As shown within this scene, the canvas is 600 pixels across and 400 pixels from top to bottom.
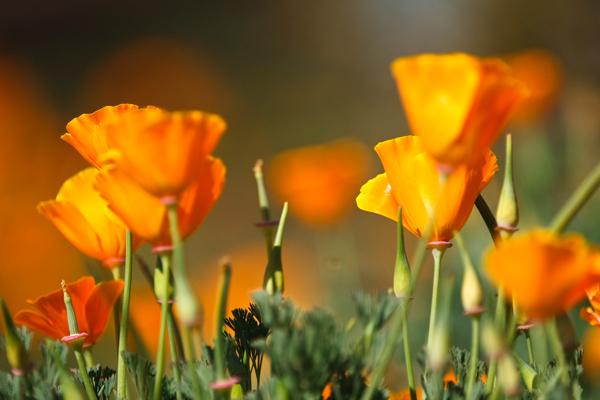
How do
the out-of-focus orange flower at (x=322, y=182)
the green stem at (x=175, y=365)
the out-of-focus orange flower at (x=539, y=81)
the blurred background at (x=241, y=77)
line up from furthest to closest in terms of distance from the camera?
the blurred background at (x=241, y=77)
the out-of-focus orange flower at (x=539, y=81)
the out-of-focus orange flower at (x=322, y=182)
the green stem at (x=175, y=365)

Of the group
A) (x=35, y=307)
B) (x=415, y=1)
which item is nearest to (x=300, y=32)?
(x=415, y=1)

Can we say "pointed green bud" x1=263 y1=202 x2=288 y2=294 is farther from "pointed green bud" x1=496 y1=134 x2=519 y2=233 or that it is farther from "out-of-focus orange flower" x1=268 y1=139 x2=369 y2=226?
"out-of-focus orange flower" x1=268 y1=139 x2=369 y2=226

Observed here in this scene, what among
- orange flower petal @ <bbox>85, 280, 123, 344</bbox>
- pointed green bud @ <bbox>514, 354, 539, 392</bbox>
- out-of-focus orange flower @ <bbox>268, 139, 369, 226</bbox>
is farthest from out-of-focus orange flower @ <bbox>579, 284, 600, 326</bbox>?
out-of-focus orange flower @ <bbox>268, 139, 369, 226</bbox>

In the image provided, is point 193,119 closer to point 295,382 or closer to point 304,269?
point 295,382

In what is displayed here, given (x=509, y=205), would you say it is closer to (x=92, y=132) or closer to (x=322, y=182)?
(x=92, y=132)

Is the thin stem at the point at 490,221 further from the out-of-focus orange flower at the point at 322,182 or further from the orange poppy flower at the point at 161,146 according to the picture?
the out-of-focus orange flower at the point at 322,182

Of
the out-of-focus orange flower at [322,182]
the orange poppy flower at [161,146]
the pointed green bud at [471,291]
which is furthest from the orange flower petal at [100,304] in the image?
the out-of-focus orange flower at [322,182]
